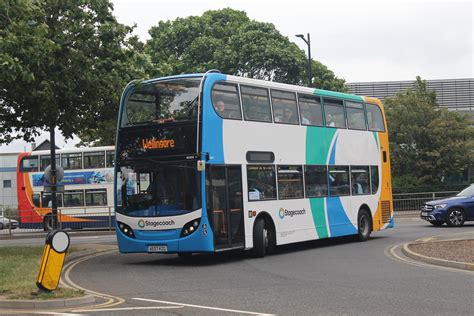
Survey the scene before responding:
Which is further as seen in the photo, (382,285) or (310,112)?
(310,112)

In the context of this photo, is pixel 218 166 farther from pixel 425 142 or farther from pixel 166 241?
pixel 425 142

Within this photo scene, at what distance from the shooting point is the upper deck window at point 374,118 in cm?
2245

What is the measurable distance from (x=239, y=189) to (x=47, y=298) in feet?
23.0

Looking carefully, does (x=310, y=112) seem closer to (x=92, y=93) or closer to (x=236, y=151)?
(x=236, y=151)

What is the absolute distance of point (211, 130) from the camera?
1565 cm

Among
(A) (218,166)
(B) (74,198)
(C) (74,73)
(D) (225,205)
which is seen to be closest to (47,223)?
(B) (74,198)

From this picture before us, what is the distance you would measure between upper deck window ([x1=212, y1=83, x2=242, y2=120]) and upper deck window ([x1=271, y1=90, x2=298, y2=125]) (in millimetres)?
1641

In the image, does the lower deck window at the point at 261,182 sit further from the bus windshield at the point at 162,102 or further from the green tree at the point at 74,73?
the green tree at the point at 74,73

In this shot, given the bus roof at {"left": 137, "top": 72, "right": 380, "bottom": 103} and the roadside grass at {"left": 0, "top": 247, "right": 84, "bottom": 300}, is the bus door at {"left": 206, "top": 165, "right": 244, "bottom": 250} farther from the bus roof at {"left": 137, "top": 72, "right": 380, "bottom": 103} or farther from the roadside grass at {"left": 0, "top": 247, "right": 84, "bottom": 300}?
the roadside grass at {"left": 0, "top": 247, "right": 84, "bottom": 300}

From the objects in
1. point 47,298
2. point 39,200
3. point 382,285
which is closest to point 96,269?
point 47,298

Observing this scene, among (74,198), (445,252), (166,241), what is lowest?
(445,252)

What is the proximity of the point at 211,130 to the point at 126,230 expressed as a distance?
3.12 m

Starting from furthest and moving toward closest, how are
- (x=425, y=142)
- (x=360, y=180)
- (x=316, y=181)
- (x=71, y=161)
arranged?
(x=425, y=142) → (x=71, y=161) → (x=360, y=180) → (x=316, y=181)

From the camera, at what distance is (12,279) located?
41.3 feet
